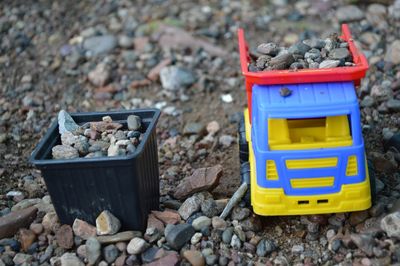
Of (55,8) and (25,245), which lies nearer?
(25,245)

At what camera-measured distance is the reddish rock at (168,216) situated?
2.85 m

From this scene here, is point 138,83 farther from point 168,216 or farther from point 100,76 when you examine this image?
point 168,216

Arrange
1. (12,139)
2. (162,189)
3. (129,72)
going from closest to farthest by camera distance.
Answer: (162,189) < (12,139) < (129,72)

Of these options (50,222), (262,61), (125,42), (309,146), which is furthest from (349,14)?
(50,222)

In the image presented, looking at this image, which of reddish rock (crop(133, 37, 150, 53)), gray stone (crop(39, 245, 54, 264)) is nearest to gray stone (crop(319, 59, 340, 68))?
gray stone (crop(39, 245, 54, 264))

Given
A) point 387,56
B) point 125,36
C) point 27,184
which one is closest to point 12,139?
point 27,184

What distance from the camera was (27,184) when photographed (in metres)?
3.31

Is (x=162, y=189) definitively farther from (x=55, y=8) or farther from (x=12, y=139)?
(x=55, y=8)

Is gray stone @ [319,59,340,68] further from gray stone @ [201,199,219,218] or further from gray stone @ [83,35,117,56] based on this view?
gray stone @ [83,35,117,56]

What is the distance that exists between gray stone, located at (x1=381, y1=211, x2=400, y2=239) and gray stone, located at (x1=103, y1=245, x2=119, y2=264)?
48.5 inches

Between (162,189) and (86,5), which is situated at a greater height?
(86,5)

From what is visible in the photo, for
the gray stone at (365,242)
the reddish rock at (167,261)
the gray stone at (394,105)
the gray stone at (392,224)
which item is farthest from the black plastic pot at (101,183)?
the gray stone at (394,105)

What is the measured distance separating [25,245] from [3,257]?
0.39ft

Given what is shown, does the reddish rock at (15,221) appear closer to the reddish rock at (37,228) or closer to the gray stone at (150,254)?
the reddish rock at (37,228)
